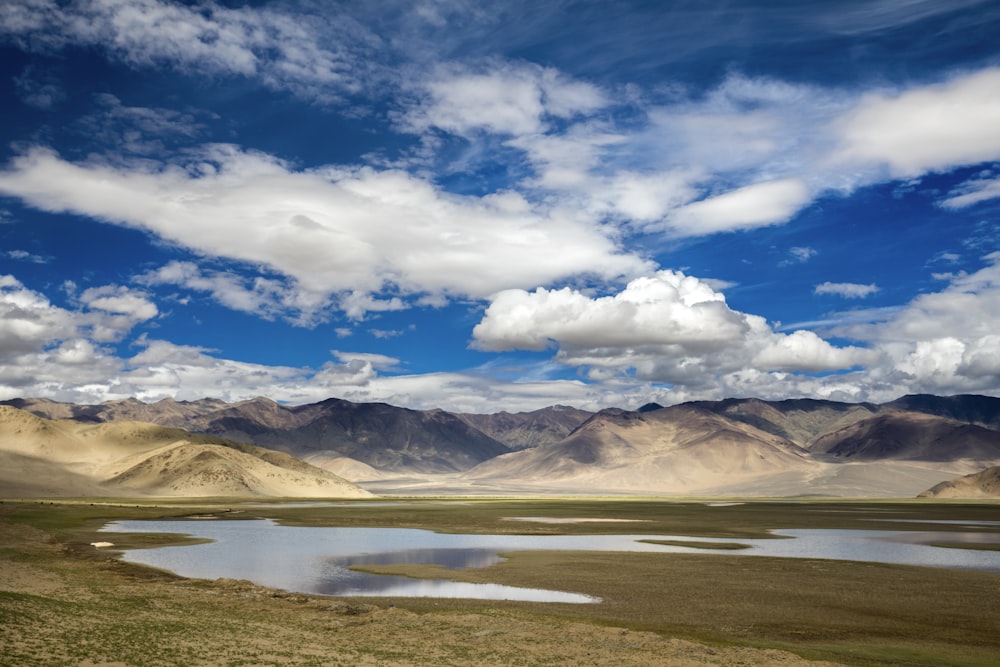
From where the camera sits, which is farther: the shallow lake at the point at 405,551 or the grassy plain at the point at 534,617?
the shallow lake at the point at 405,551

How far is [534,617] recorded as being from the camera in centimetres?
3738

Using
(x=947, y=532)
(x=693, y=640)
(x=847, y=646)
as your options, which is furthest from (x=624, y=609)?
(x=947, y=532)

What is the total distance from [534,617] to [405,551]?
110 feet

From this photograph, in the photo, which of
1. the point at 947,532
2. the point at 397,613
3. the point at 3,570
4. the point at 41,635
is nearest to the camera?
the point at 41,635

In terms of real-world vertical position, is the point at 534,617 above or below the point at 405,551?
above

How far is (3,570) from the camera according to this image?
43469mm

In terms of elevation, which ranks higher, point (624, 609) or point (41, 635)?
point (41, 635)

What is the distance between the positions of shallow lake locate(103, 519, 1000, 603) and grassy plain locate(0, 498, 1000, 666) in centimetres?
344

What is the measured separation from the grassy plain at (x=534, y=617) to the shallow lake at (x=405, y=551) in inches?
136

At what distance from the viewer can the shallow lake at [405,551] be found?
4797 cm

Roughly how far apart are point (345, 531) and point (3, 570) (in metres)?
50.3

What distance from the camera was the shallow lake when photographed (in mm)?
47969

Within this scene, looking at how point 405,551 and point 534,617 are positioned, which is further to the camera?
point 405,551

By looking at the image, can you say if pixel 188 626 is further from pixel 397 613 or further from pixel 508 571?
pixel 508 571
